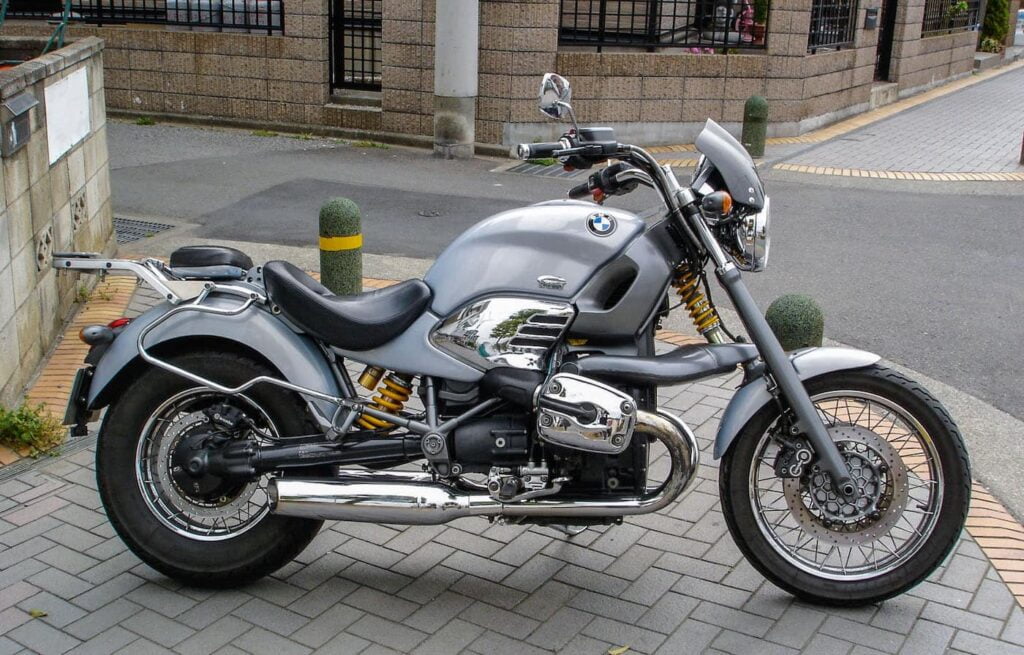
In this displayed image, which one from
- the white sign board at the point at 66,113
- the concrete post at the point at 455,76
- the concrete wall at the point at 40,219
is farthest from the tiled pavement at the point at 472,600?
the concrete post at the point at 455,76

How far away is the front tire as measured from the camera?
4.21 m

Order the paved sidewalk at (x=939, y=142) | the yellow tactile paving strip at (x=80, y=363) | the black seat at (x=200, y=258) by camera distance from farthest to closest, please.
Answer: the paved sidewalk at (x=939, y=142)
the yellow tactile paving strip at (x=80, y=363)
the black seat at (x=200, y=258)

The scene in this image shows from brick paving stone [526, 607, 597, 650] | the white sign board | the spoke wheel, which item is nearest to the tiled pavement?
brick paving stone [526, 607, 597, 650]

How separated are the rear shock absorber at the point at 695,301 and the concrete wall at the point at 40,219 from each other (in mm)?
3396

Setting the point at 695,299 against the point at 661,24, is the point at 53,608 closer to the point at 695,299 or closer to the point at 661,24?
the point at 695,299

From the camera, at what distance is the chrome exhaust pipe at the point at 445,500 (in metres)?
4.02

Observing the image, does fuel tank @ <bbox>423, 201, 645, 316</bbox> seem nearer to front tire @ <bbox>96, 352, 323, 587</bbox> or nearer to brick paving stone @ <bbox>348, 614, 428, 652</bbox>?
front tire @ <bbox>96, 352, 323, 587</bbox>

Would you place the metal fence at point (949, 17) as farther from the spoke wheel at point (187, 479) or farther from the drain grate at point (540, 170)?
the spoke wheel at point (187, 479)

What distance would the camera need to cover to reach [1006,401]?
21.6 feet

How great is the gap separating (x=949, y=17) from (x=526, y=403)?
20067mm

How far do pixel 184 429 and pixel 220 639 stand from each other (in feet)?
2.54

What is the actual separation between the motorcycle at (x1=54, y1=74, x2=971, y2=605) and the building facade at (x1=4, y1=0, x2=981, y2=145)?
9.20m

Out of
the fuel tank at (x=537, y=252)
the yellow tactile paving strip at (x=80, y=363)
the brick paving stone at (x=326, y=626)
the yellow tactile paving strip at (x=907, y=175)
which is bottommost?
the brick paving stone at (x=326, y=626)

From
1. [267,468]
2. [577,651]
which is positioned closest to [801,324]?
[577,651]
